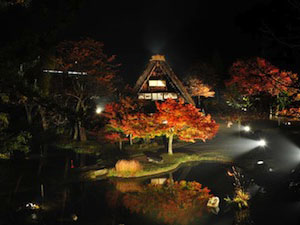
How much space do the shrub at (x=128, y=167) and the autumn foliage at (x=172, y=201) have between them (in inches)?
72.1

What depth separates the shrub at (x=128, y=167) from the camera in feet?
48.5

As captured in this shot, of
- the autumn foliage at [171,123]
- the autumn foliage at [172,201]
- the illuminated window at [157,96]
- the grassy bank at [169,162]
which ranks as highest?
the illuminated window at [157,96]

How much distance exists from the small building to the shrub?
907 cm

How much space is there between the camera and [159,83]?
23.9 m

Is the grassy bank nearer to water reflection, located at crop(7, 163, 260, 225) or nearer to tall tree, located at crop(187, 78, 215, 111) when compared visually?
water reflection, located at crop(7, 163, 260, 225)

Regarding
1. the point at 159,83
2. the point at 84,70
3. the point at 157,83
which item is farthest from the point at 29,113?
the point at 159,83

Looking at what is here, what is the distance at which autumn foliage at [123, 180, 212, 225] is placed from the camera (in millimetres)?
9980

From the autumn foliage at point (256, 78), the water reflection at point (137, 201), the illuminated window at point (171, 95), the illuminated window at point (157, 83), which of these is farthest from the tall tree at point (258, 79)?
the water reflection at point (137, 201)

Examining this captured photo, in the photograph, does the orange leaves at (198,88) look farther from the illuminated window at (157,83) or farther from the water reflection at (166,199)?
the water reflection at (166,199)

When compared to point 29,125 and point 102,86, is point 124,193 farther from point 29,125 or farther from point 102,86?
point 29,125

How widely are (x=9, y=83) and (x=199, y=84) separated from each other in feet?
104

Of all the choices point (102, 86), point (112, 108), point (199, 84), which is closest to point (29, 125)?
point (102, 86)

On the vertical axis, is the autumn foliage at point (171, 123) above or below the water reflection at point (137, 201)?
above

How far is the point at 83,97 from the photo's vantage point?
77.9ft
